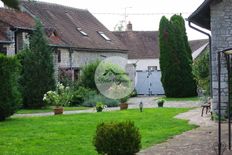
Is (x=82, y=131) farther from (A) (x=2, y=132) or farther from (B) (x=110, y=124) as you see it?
(B) (x=110, y=124)

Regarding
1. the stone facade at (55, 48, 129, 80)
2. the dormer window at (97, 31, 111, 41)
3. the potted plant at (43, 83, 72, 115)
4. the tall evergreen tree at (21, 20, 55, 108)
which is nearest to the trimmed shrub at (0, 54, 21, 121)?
the potted plant at (43, 83, 72, 115)

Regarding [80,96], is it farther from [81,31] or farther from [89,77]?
[81,31]

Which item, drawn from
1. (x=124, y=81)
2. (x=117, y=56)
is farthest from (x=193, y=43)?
(x=124, y=81)

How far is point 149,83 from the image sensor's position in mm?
41031

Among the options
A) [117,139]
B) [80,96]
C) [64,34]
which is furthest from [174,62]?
[117,139]

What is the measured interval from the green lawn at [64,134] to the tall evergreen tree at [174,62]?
15945mm

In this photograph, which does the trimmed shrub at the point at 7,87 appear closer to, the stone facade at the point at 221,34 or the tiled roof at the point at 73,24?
the stone facade at the point at 221,34

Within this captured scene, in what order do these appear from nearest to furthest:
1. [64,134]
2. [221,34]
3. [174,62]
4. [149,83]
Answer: [64,134] → [221,34] → [174,62] → [149,83]

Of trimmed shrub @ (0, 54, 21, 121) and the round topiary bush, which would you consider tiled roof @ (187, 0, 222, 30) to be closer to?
trimmed shrub @ (0, 54, 21, 121)

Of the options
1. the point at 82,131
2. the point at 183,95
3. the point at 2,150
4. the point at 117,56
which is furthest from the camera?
the point at 117,56

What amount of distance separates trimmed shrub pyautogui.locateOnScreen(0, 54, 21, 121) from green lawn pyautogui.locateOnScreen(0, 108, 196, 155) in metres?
0.51

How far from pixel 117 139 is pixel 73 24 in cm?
3281

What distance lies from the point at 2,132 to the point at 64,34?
2265cm

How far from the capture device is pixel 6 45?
30250mm
